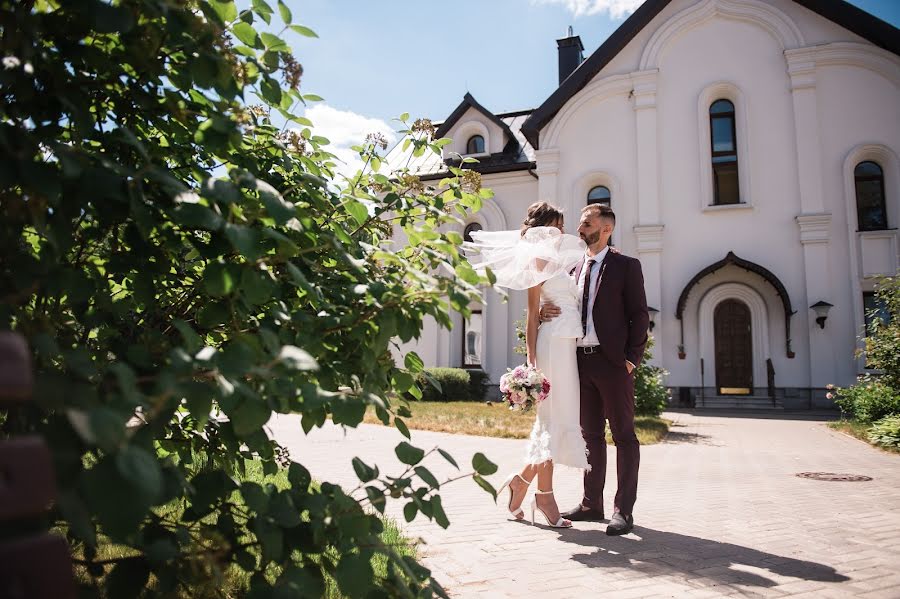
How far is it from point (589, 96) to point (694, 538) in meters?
16.6

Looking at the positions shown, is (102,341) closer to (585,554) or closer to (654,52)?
(585,554)

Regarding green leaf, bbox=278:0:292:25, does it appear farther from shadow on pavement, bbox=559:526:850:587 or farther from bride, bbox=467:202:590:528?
shadow on pavement, bbox=559:526:850:587

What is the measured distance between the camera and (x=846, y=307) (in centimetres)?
1506

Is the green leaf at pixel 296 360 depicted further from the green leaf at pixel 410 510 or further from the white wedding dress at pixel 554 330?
the white wedding dress at pixel 554 330

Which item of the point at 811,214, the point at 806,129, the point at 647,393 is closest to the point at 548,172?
the point at 806,129

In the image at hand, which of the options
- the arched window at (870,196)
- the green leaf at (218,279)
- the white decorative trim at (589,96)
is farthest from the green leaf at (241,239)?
the arched window at (870,196)

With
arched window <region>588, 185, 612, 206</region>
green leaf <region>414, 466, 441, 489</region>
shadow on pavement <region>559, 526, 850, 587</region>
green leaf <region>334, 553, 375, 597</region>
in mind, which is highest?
arched window <region>588, 185, 612, 206</region>

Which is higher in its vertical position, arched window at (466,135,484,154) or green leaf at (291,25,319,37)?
arched window at (466,135,484,154)

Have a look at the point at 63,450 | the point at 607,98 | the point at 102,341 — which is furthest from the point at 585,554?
the point at 607,98

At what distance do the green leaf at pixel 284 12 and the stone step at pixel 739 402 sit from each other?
53.6ft

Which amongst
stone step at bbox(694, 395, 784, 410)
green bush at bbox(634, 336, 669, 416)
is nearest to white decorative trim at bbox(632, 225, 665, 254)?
stone step at bbox(694, 395, 784, 410)

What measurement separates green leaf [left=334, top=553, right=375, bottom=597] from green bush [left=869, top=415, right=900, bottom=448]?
363 inches

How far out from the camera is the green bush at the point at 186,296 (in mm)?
1035

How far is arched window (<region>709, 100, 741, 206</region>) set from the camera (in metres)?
16.9
